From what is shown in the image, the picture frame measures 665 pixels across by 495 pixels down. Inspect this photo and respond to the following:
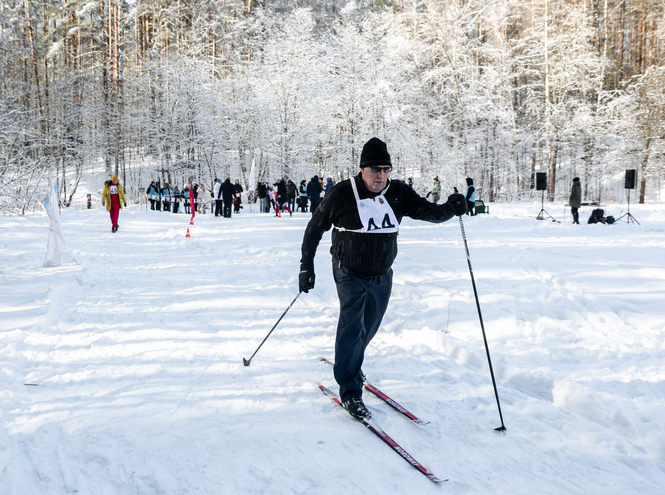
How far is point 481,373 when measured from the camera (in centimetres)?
417

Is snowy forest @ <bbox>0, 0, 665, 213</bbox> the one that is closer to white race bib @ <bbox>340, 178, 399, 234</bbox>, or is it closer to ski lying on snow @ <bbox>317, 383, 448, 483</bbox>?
white race bib @ <bbox>340, 178, 399, 234</bbox>

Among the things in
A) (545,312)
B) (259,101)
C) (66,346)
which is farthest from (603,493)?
(259,101)

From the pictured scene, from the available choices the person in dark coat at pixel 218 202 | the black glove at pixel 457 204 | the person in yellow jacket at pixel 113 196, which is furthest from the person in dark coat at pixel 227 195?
the black glove at pixel 457 204

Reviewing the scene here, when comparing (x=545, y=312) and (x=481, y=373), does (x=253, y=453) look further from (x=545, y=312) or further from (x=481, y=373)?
(x=545, y=312)

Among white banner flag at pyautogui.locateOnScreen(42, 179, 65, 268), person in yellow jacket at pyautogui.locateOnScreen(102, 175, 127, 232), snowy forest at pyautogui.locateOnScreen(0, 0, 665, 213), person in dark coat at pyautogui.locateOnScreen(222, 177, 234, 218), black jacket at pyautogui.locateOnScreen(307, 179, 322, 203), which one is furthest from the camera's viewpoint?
snowy forest at pyautogui.locateOnScreen(0, 0, 665, 213)

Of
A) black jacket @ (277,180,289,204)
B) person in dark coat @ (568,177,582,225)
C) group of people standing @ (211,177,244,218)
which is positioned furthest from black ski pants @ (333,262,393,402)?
black jacket @ (277,180,289,204)

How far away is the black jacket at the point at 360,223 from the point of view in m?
3.33

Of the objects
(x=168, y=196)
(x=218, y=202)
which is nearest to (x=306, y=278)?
(x=218, y=202)

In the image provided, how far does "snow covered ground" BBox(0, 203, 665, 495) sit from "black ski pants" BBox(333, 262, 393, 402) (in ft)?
0.82

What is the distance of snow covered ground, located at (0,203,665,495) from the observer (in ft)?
8.77

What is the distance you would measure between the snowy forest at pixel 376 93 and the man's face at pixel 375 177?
85.2 feet

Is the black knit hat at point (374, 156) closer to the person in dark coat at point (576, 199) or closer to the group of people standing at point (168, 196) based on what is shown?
the person in dark coat at point (576, 199)

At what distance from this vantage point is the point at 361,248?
3328 mm

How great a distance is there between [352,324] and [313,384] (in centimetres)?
84
